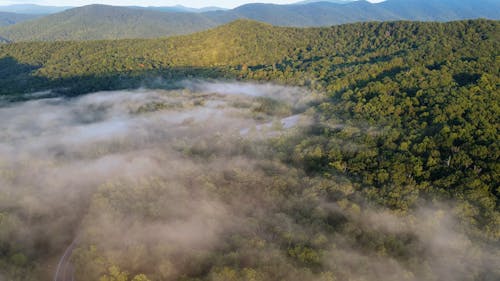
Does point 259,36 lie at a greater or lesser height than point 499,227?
greater

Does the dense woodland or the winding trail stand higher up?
the dense woodland

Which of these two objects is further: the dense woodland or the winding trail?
the winding trail

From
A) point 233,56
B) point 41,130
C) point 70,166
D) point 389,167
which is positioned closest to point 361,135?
point 389,167

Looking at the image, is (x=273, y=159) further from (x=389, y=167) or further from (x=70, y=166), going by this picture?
(x=70, y=166)

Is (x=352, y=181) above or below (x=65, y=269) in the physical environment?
above
